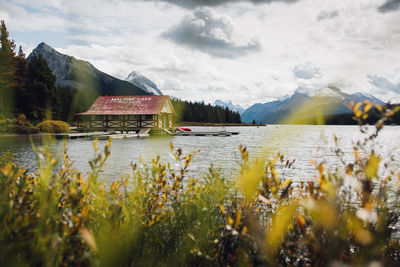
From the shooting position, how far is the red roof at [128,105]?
45000mm

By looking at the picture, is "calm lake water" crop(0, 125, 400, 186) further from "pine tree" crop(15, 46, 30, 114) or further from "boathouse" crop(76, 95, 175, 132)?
"pine tree" crop(15, 46, 30, 114)

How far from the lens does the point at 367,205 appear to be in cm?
229

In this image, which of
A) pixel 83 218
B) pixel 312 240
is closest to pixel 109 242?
pixel 83 218

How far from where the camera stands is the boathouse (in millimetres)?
45125

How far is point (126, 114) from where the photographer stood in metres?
44.7

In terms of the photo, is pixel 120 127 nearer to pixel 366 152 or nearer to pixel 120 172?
pixel 120 172

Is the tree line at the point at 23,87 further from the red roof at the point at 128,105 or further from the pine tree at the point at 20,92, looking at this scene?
the red roof at the point at 128,105

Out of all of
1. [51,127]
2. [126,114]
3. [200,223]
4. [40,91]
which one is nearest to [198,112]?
[126,114]

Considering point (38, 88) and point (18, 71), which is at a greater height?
point (18, 71)

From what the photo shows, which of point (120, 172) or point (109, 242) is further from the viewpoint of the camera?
point (120, 172)

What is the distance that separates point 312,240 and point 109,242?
5.63ft

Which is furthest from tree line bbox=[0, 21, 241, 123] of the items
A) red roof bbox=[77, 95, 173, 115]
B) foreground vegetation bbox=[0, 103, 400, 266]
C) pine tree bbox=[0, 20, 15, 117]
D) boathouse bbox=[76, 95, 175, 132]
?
foreground vegetation bbox=[0, 103, 400, 266]

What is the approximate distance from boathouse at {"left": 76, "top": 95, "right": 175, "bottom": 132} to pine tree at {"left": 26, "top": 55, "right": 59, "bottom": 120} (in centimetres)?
528

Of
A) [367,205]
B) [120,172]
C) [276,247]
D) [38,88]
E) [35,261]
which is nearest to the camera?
[35,261]
